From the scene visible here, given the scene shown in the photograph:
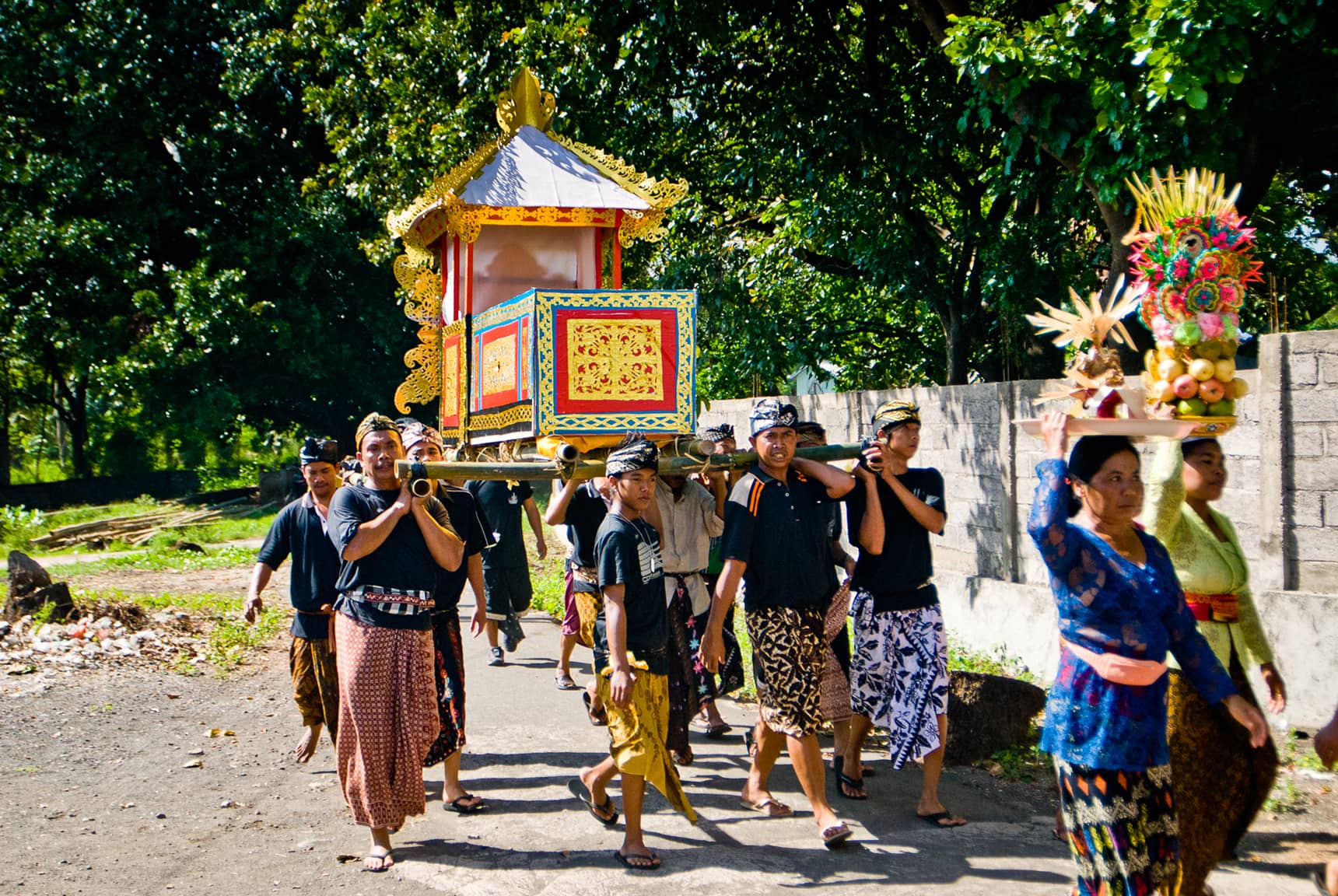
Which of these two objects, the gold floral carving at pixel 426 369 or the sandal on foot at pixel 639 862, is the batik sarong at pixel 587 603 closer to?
the sandal on foot at pixel 639 862

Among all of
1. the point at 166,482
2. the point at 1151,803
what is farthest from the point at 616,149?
the point at 166,482

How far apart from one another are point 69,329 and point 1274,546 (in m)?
25.5

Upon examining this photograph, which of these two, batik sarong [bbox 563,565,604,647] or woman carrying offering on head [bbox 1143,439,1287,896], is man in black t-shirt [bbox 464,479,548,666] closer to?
batik sarong [bbox 563,565,604,647]

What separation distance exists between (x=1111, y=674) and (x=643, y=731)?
7.07 ft

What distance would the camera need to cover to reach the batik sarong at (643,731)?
5094 mm

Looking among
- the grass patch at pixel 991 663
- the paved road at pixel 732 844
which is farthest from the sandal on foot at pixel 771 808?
the grass patch at pixel 991 663

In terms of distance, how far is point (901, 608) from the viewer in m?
5.81

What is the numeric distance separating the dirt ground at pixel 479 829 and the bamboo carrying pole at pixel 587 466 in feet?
5.56

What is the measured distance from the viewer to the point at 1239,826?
4.48 meters

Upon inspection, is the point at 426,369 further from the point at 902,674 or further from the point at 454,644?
the point at 902,674

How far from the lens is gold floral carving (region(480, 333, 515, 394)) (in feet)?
24.4

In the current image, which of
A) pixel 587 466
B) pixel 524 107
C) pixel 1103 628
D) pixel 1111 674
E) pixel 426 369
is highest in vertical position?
pixel 524 107

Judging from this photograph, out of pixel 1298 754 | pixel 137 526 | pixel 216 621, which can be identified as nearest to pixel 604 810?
pixel 1298 754

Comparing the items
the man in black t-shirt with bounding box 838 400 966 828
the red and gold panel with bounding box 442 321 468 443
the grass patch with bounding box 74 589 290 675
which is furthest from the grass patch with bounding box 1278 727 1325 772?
the grass patch with bounding box 74 589 290 675
